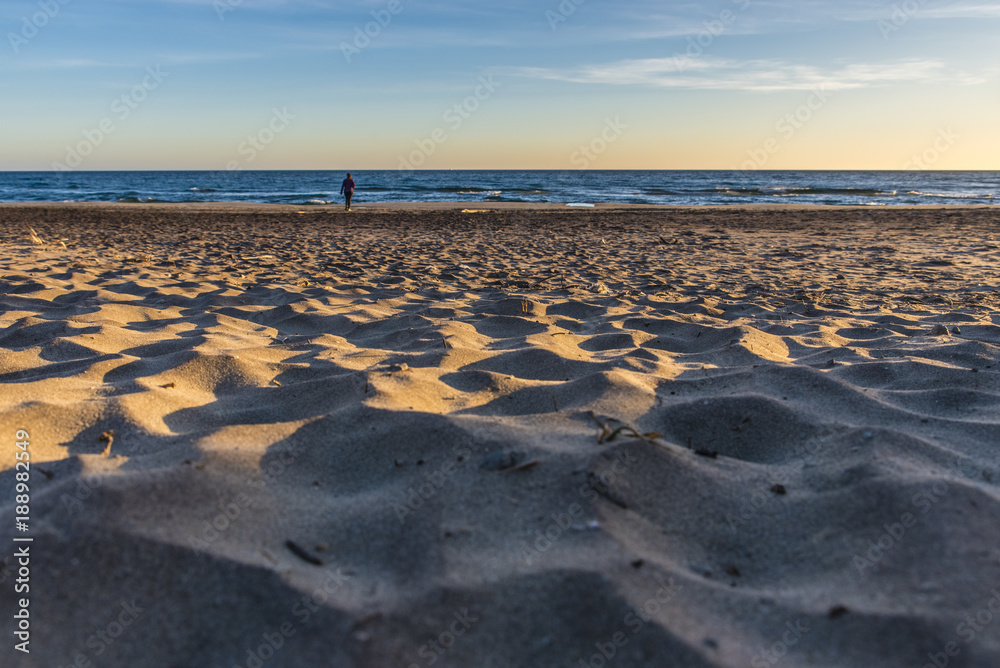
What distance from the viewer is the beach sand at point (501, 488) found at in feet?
4.27

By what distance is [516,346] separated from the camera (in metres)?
3.45

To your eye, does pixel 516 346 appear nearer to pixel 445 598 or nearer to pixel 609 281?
pixel 445 598

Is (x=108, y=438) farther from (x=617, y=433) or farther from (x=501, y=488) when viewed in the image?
(x=617, y=433)

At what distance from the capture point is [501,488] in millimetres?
1791

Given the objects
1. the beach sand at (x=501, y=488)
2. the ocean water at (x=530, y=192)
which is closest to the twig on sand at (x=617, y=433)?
the beach sand at (x=501, y=488)

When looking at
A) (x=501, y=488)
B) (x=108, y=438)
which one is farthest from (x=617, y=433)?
(x=108, y=438)

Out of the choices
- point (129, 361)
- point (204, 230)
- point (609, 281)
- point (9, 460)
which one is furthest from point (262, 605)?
point (204, 230)

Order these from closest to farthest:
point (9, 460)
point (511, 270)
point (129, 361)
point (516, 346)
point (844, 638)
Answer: point (844, 638) → point (9, 460) → point (129, 361) → point (516, 346) → point (511, 270)

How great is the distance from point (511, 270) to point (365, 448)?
15.6 feet

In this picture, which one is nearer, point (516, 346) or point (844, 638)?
point (844, 638)

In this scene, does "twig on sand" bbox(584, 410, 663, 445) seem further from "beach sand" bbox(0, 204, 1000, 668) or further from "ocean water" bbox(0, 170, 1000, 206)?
"ocean water" bbox(0, 170, 1000, 206)

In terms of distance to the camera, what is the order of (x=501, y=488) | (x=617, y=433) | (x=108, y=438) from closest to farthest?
1. (x=501, y=488)
2. (x=617, y=433)
3. (x=108, y=438)

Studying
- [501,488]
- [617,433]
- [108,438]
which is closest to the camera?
[501,488]

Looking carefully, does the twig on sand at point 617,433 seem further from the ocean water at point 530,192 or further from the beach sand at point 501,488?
the ocean water at point 530,192
